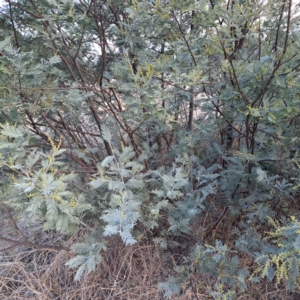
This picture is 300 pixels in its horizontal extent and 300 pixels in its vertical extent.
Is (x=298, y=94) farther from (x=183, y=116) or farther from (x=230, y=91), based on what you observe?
(x=183, y=116)

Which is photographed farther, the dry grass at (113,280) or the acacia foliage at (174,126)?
the dry grass at (113,280)

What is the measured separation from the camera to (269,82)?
1.12 meters

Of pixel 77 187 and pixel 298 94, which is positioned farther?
pixel 77 187

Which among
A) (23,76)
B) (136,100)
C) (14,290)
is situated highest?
(23,76)

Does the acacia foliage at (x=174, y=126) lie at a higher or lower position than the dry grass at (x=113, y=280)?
higher

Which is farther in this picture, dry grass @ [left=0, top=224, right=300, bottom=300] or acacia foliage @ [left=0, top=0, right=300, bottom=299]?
dry grass @ [left=0, top=224, right=300, bottom=300]

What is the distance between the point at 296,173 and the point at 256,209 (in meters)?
0.28

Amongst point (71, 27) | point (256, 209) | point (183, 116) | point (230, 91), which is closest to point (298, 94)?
point (230, 91)

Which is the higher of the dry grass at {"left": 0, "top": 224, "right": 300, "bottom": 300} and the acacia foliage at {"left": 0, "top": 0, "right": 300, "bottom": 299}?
the acacia foliage at {"left": 0, "top": 0, "right": 300, "bottom": 299}

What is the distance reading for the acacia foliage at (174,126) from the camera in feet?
3.52

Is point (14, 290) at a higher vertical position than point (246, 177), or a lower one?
lower

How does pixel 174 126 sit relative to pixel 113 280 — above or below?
above

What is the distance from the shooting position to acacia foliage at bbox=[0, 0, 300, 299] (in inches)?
42.3

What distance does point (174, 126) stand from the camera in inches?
70.5
